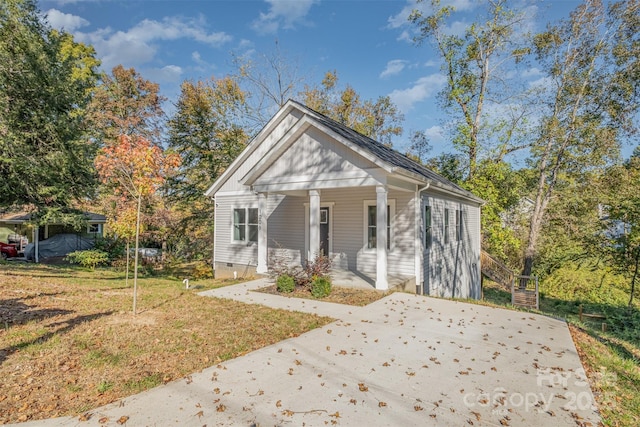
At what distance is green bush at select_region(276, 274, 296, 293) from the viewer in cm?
938

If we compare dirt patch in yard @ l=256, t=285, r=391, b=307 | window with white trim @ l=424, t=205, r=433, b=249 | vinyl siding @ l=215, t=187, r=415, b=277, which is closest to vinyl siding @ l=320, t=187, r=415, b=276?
vinyl siding @ l=215, t=187, r=415, b=277

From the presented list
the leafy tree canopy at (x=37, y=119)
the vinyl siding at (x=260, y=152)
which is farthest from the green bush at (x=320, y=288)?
the leafy tree canopy at (x=37, y=119)

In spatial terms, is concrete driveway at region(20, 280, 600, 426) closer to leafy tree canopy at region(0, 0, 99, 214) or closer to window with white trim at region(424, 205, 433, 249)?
window with white trim at region(424, 205, 433, 249)

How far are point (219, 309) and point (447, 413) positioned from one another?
553 centimetres

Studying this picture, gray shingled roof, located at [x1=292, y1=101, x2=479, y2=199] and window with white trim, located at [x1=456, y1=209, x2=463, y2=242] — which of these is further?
window with white trim, located at [x1=456, y1=209, x2=463, y2=242]

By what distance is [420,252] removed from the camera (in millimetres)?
10195

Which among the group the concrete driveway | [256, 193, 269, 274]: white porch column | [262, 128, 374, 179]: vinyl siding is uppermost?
[262, 128, 374, 179]: vinyl siding

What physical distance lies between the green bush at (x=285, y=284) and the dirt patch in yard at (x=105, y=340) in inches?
60.7

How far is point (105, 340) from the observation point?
5.43 meters

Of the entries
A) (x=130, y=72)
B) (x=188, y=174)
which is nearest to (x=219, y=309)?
(x=188, y=174)

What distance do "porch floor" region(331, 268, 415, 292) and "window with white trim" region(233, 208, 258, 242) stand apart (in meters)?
4.38

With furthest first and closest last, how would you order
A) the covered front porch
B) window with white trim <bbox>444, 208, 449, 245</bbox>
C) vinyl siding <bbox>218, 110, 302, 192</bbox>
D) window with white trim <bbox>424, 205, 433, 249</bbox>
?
vinyl siding <bbox>218, 110, 302, 192</bbox>, window with white trim <bbox>444, 208, 449, 245</bbox>, window with white trim <bbox>424, 205, 433, 249</bbox>, the covered front porch

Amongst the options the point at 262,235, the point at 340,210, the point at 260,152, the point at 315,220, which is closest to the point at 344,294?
the point at 315,220

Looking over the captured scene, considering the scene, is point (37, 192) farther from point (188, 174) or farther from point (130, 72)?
point (130, 72)
